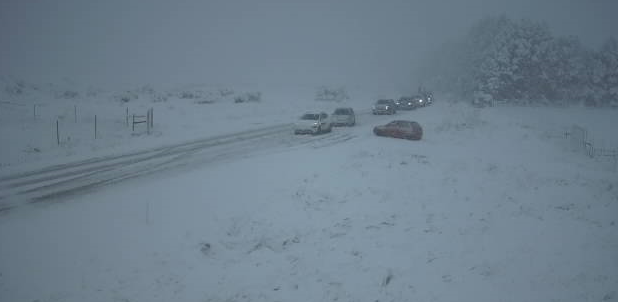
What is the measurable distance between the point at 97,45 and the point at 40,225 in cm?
17945

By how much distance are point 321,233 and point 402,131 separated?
1579 centimetres

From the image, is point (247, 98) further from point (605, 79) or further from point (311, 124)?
point (605, 79)

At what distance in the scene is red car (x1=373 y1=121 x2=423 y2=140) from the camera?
26.3 meters

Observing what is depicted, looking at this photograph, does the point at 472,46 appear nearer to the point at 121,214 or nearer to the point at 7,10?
the point at 121,214

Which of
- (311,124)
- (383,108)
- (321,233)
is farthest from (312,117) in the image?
(383,108)

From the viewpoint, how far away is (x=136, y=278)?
9352 millimetres

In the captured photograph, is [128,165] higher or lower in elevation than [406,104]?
lower

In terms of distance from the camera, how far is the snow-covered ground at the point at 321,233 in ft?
31.4

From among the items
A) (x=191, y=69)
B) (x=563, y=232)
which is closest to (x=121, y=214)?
(x=563, y=232)

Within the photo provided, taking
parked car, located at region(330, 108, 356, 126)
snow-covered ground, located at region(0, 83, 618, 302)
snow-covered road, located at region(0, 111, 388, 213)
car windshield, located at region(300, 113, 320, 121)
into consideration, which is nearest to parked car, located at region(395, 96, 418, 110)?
parked car, located at region(330, 108, 356, 126)

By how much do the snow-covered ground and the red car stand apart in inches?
227

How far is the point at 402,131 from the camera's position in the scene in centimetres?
2650

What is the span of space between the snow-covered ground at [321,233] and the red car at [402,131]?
18.9ft

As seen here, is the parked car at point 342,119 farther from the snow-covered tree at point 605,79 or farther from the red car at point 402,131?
the snow-covered tree at point 605,79
